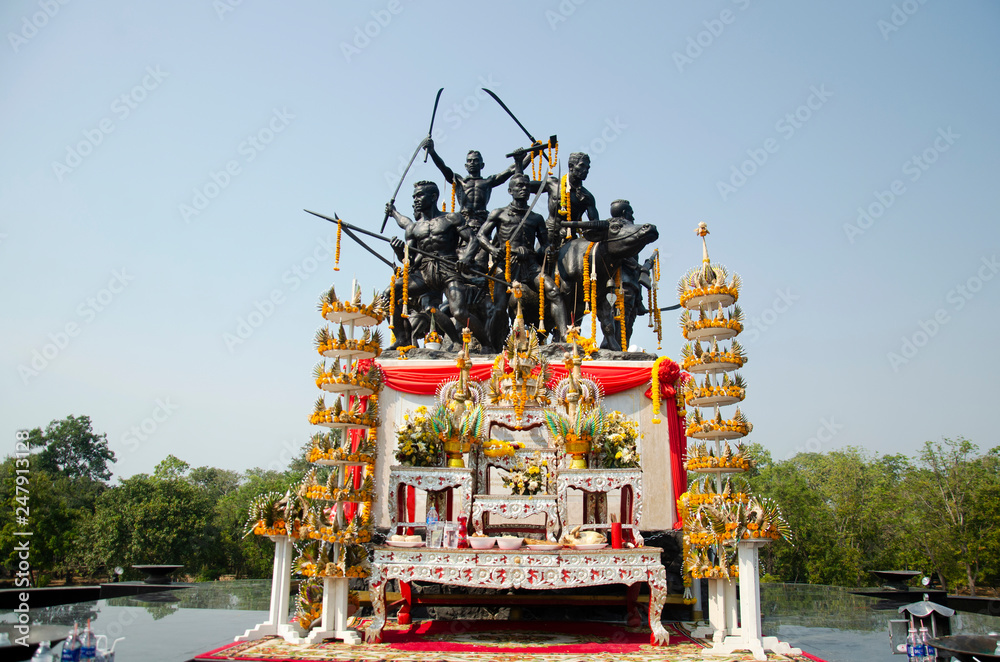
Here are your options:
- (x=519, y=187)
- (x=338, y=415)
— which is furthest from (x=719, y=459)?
(x=519, y=187)

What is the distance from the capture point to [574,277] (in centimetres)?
1142

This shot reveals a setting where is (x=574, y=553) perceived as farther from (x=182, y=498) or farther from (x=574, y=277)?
(x=182, y=498)

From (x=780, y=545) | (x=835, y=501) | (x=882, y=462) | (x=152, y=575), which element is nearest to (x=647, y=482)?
(x=152, y=575)

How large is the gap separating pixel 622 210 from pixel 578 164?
3.65 ft

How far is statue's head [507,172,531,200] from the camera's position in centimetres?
1230

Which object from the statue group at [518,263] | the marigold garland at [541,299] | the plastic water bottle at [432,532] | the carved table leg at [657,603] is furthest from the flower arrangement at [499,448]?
the marigold garland at [541,299]

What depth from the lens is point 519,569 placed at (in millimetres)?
6465

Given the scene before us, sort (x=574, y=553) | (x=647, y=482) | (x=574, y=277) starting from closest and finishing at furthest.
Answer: (x=574, y=553) < (x=647, y=482) < (x=574, y=277)

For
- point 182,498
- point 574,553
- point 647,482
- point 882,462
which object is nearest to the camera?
point 574,553

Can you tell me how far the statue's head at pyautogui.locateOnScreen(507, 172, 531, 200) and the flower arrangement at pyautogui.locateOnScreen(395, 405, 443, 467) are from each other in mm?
5608

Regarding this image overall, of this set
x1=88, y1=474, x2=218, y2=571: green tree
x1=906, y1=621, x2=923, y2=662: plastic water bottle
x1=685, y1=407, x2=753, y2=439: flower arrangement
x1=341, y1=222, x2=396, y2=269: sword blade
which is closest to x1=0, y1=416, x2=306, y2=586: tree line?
x1=88, y1=474, x2=218, y2=571: green tree

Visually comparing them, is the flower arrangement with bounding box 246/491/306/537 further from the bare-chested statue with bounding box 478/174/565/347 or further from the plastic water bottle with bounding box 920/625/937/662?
the bare-chested statue with bounding box 478/174/565/347

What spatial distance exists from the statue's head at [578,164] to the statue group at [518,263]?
0.7 inches

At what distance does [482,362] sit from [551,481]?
2.67 meters
